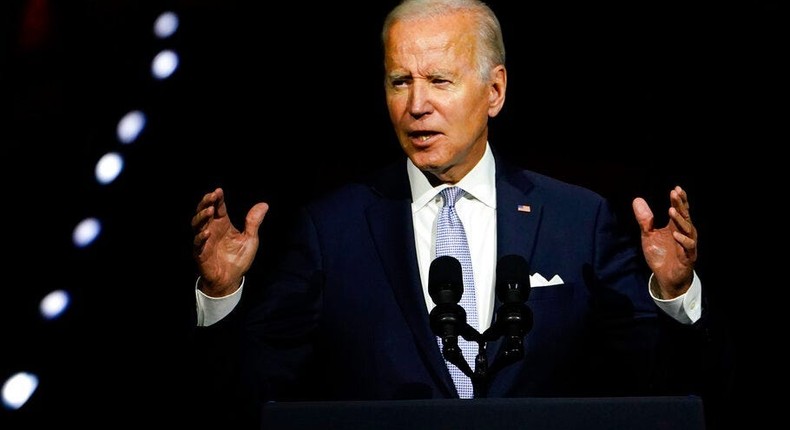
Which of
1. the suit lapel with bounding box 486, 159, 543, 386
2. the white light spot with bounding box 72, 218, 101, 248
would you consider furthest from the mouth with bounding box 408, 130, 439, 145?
the white light spot with bounding box 72, 218, 101, 248

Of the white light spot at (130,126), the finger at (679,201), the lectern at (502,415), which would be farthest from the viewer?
the white light spot at (130,126)

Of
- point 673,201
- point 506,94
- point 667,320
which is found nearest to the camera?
point 673,201

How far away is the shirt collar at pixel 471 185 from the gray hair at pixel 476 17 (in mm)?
245

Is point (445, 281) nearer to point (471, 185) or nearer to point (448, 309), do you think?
point (448, 309)

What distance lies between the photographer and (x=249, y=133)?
271 centimetres

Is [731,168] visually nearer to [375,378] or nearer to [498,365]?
[375,378]

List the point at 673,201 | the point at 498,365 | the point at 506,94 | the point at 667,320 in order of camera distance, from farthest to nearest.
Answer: the point at 506,94 < the point at 667,320 < the point at 673,201 < the point at 498,365

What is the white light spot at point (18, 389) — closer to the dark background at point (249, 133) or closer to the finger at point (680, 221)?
the dark background at point (249, 133)

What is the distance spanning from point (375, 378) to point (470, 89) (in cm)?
78

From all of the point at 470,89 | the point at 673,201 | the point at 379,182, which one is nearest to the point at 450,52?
the point at 470,89

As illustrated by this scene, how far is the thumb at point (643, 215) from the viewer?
1966mm

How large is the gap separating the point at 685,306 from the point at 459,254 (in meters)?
0.54

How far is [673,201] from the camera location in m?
1.88

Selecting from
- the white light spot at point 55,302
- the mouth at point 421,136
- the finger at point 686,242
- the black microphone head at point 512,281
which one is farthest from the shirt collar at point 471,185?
the white light spot at point 55,302
